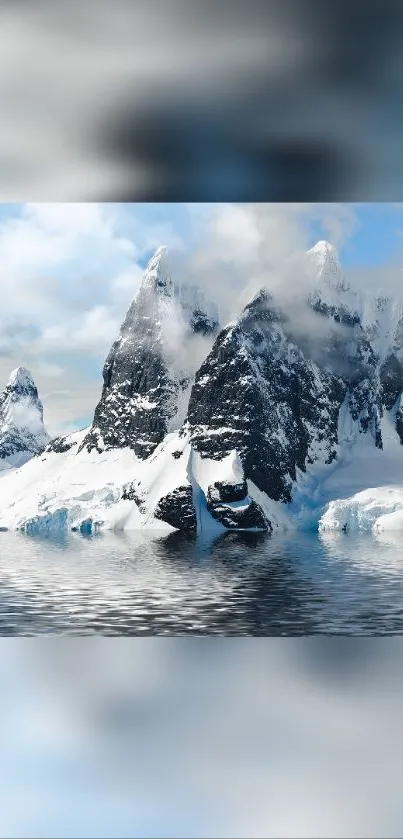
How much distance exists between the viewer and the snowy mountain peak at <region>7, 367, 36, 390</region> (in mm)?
158875

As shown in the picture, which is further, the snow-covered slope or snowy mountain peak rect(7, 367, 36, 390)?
snowy mountain peak rect(7, 367, 36, 390)

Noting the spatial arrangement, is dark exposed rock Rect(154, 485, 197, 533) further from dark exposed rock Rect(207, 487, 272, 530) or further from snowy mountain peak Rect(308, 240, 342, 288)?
snowy mountain peak Rect(308, 240, 342, 288)

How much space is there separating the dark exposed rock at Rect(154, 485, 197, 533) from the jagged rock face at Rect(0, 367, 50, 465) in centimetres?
5225

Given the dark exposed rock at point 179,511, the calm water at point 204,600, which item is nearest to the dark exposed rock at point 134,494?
the dark exposed rock at point 179,511

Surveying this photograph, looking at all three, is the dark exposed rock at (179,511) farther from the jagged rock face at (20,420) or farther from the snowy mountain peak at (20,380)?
the snowy mountain peak at (20,380)

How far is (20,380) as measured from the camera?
15950 centimetres

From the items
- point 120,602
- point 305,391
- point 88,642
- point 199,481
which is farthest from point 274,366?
point 88,642

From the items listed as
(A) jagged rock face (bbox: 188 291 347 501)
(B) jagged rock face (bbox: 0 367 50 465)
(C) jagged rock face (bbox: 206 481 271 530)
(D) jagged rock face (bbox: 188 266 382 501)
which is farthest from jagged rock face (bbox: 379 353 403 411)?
(B) jagged rock face (bbox: 0 367 50 465)

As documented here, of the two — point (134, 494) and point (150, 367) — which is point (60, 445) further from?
point (134, 494)

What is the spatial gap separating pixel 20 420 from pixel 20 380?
777 cm

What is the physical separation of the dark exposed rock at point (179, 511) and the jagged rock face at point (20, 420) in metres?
52.3

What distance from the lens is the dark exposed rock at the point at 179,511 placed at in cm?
10438
